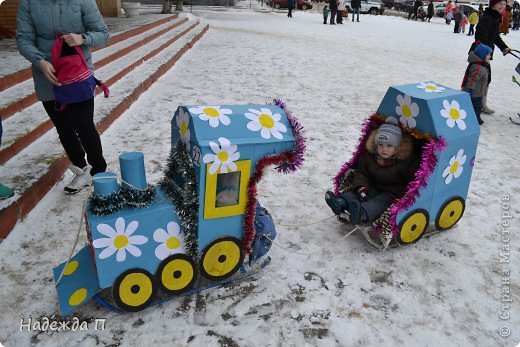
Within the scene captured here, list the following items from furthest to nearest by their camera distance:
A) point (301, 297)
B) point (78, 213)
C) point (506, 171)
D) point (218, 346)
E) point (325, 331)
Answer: point (506, 171), point (78, 213), point (301, 297), point (325, 331), point (218, 346)

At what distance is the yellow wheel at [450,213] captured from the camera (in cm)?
283

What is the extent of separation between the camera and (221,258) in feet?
7.42

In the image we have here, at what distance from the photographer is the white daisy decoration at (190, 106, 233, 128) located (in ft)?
6.57

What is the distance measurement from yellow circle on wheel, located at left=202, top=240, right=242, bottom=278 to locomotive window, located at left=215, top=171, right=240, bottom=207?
9.4 inches

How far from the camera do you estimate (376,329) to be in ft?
6.81

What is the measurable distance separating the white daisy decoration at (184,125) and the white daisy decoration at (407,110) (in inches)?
59.0

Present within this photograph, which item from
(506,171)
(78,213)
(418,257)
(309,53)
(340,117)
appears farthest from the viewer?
(309,53)

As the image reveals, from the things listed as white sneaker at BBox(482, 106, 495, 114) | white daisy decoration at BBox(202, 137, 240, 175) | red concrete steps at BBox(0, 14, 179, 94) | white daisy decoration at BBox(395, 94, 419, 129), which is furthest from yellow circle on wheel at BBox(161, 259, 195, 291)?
white sneaker at BBox(482, 106, 495, 114)

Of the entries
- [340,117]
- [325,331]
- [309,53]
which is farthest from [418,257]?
[309,53]

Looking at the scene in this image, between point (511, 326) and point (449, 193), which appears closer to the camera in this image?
point (511, 326)

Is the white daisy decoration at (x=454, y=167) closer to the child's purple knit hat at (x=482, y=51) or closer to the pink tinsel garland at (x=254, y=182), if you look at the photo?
the pink tinsel garland at (x=254, y=182)

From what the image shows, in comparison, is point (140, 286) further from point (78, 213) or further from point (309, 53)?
point (309, 53)

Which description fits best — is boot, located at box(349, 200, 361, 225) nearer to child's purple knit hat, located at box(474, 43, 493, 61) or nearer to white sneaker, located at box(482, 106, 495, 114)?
child's purple knit hat, located at box(474, 43, 493, 61)

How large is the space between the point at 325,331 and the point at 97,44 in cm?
231
